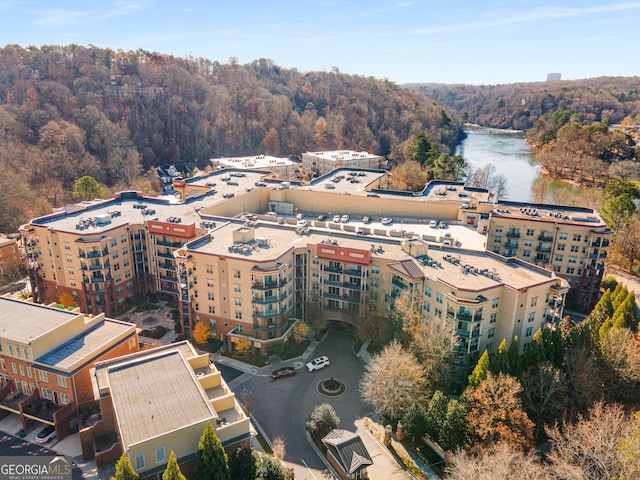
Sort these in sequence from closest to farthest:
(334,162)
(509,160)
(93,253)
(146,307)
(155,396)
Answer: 1. (155,396)
2. (93,253)
3. (146,307)
4. (334,162)
5. (509,160)

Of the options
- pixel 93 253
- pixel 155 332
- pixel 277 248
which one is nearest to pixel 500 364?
pixel 277 248

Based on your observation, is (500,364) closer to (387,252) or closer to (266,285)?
(387,252)

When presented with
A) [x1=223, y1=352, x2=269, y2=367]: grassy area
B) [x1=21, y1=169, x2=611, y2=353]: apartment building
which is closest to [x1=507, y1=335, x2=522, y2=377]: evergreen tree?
[x1=21, y1=169, x2=611, y2=353]: apartment building

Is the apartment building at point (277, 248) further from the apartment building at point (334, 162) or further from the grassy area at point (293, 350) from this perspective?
the apartment building at point (334, 162)

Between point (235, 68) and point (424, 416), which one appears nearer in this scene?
point (424, 416)

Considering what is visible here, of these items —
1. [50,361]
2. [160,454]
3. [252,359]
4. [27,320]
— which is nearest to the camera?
[160,454]

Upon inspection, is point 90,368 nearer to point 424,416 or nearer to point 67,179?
point 424,416

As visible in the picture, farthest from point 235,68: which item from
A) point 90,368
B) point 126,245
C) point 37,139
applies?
point 90,368
